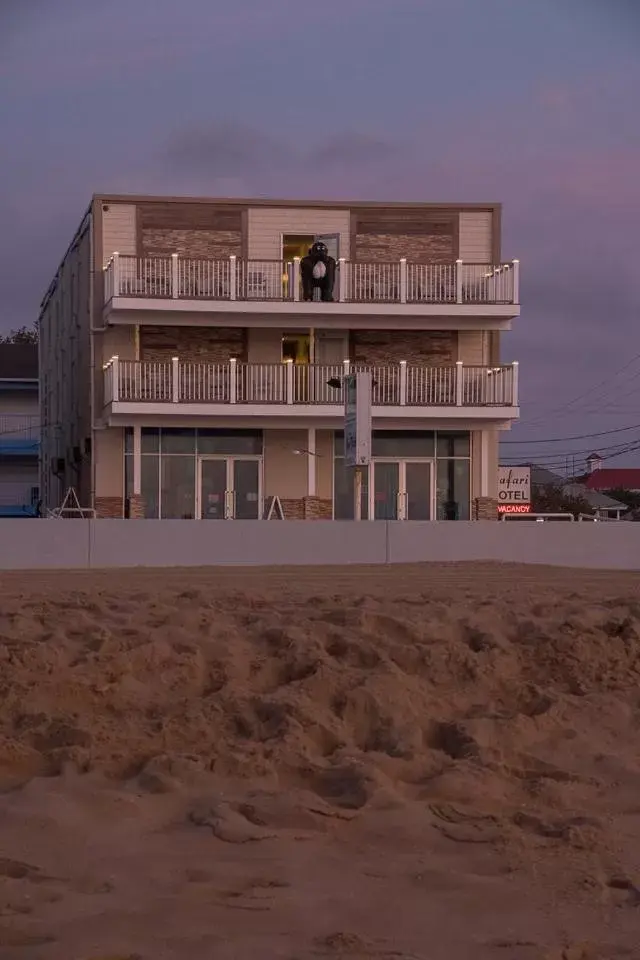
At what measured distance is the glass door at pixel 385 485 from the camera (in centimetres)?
3534

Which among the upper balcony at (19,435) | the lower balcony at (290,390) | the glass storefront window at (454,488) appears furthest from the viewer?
the upper balcony at (19,435)

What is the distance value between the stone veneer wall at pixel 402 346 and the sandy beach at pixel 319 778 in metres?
26.4

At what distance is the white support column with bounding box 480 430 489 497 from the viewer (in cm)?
3569

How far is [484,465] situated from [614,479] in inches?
2122

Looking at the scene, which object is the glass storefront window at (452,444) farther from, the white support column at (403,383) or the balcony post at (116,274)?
the balcony post at (116,274)

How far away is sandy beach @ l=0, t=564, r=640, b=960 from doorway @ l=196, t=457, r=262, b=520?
25.4 metres

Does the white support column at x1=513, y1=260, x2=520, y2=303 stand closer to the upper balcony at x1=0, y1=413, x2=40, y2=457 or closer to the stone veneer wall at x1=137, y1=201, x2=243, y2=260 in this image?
the stone veneer wall at x1=137, y1=201, x2=243, y2=260

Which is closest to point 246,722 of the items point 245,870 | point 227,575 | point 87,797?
point 87,797

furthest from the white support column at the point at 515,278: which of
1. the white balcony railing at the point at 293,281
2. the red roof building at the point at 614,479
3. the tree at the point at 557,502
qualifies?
the red roof building at the point at 614,479

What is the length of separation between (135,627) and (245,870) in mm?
3222

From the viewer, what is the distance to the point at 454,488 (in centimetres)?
3569

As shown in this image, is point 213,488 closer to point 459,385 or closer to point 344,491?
point 344,491

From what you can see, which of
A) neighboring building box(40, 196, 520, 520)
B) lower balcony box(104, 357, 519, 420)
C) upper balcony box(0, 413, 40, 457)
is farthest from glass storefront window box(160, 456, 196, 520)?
upper balcony box(0, 413, 40, 457)

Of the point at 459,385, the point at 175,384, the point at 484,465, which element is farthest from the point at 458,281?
the point at 175,384
